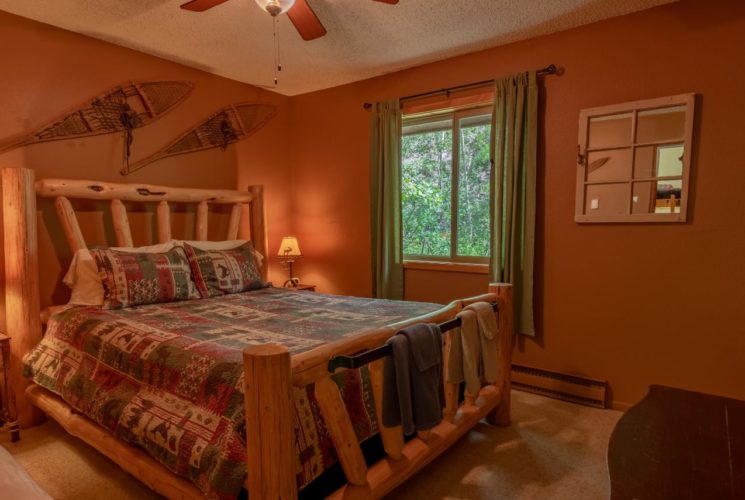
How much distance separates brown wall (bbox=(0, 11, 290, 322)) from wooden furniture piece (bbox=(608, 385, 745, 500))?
3.22 m

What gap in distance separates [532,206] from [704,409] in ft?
5.82

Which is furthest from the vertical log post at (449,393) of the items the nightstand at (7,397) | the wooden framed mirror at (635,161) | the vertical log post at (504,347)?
the nightstand at (7,397)

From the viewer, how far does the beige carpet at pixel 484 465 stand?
75.0 inches

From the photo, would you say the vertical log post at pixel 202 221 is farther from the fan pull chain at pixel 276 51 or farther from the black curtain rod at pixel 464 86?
the black curtain rod at pixel 464 86

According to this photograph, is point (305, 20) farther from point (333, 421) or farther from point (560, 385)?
point (560, 385)

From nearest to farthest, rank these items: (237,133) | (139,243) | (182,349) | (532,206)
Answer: (182,349) < (532,206) < (139,243) < (237,133)

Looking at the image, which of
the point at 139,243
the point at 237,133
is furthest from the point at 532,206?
the point at 139,243

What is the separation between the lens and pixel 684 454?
115cm

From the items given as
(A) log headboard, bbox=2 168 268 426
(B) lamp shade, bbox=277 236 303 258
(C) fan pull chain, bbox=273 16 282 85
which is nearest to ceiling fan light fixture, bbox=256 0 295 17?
(C) fan pull chain, bbox=273 16 282 85

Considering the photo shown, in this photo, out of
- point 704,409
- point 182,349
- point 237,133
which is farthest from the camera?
point 237,133

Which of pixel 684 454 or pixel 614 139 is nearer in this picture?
pixel 684 454

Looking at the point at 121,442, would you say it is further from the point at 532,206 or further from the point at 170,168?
the point at 532,206

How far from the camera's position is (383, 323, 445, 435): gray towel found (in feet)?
5.09

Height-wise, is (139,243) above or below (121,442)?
above
